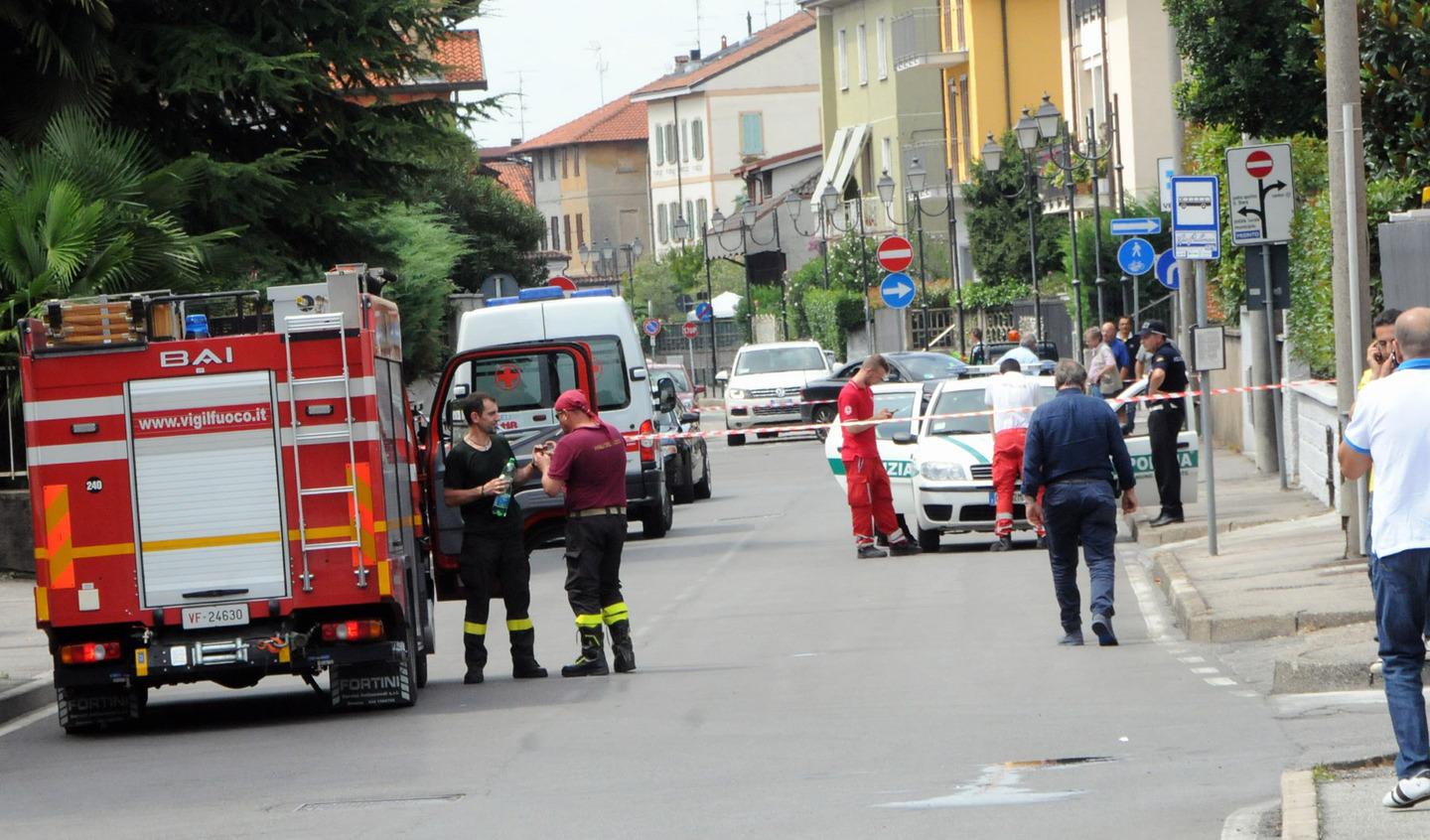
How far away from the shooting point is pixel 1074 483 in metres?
15.4

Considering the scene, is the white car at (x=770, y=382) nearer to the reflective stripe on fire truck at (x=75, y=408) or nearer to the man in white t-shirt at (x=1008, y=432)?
the man in white t-shirt at (x=1008, y=432)

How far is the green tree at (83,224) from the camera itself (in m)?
19.8

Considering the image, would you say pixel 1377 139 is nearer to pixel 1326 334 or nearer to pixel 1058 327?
pixel 1326 334

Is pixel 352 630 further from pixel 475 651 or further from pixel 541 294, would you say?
pixel 541 294

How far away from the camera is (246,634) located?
13508mm

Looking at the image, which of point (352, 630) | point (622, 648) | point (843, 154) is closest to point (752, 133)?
point (843, 154)

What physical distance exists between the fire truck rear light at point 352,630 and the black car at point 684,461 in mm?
15367

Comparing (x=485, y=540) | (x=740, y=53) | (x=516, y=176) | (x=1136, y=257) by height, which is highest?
(x=740, y=53)

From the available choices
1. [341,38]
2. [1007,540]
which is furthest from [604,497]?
[341,38]

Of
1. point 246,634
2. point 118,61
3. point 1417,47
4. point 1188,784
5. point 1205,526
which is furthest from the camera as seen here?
point 118,61

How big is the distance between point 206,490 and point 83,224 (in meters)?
6.97

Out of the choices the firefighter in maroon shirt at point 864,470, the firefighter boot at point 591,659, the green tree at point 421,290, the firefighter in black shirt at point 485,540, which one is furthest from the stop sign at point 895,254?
the firefighter boot at point 591,659

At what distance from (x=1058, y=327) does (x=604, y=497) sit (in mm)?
43980

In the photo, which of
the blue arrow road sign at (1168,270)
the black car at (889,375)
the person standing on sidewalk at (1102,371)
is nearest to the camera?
the person standing on sidewalk at (1102,371)
